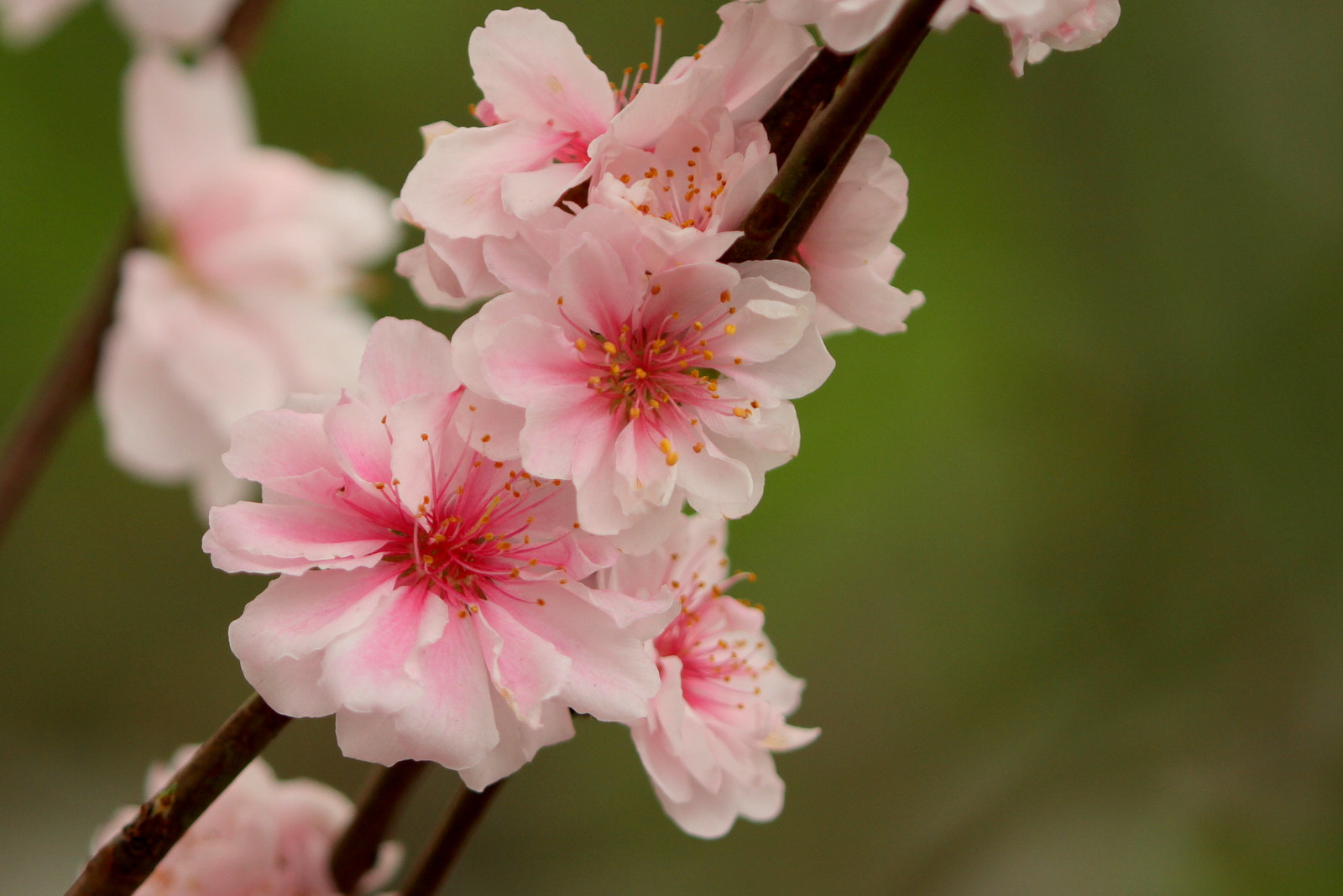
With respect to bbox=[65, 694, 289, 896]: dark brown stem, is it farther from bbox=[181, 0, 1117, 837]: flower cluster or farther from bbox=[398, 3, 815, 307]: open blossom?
bbox=[398, 3, 815, 307]: open blossom

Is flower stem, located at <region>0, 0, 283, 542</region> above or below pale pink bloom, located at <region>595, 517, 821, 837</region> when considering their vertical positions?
below

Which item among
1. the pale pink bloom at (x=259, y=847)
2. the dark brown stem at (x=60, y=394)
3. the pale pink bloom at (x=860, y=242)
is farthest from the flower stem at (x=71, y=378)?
the pale pink bloom at (x=860, y=242)

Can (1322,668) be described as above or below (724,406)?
below

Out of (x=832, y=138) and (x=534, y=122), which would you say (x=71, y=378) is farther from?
(x=832, y=138)

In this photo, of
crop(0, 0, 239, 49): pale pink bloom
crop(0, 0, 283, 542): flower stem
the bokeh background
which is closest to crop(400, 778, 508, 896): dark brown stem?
crop(0, 0, 283, 542): flower stem

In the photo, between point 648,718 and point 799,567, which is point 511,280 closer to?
point 648,718

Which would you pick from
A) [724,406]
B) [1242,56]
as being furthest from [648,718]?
[1242,56]

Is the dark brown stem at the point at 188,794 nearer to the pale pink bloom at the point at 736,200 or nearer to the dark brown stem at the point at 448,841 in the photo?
the dark brown stem at the point at 448,841
